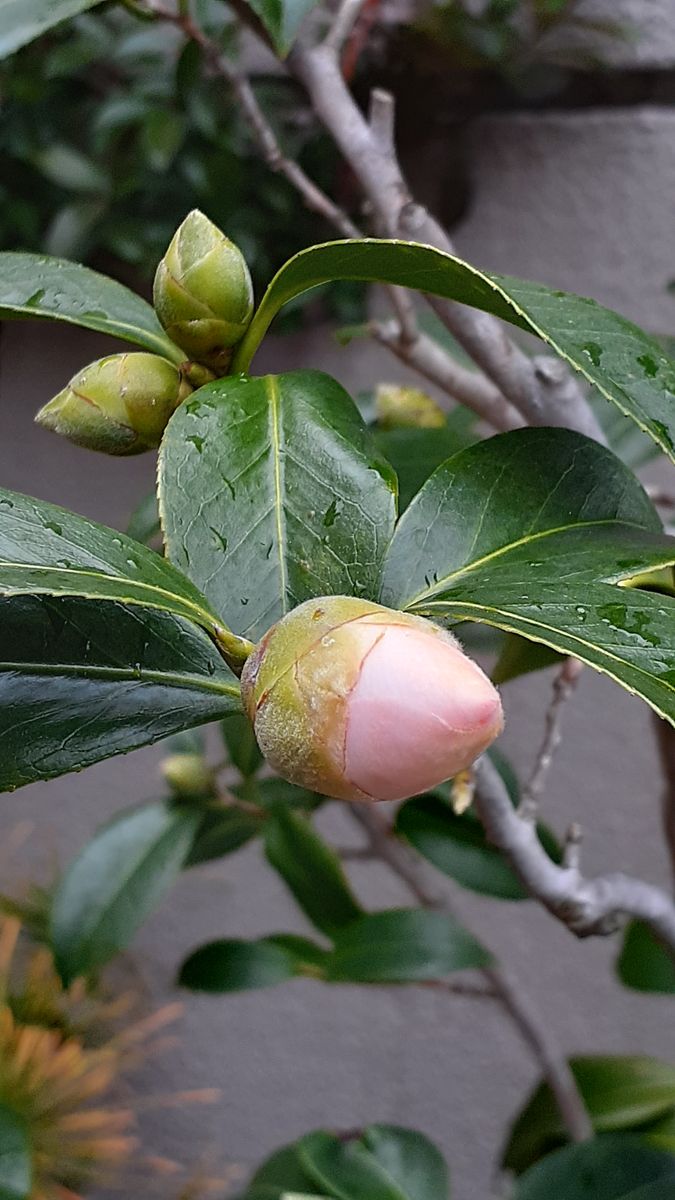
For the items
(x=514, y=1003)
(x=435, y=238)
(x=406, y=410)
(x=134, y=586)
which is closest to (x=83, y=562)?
(x=134, y=586)

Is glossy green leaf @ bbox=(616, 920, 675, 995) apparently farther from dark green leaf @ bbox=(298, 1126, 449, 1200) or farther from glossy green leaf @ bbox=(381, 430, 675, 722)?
glossy green leaf @ bbox=(381, 430, 675, 722)

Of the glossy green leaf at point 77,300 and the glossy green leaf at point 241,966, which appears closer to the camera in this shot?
the glossy green leaf at point 77,300

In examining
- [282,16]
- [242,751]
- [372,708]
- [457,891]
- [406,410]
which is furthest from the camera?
[457,891]

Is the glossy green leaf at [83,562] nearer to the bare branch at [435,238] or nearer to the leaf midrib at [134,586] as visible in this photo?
the leaf midrib at [134,586]

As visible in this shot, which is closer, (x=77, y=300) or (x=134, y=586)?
(x=134, y=586)

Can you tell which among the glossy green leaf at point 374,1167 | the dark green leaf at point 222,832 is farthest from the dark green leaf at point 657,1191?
the dark green leaf at point 222,832

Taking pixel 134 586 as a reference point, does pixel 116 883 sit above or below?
below

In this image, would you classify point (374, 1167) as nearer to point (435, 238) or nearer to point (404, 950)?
point (404, 950)
